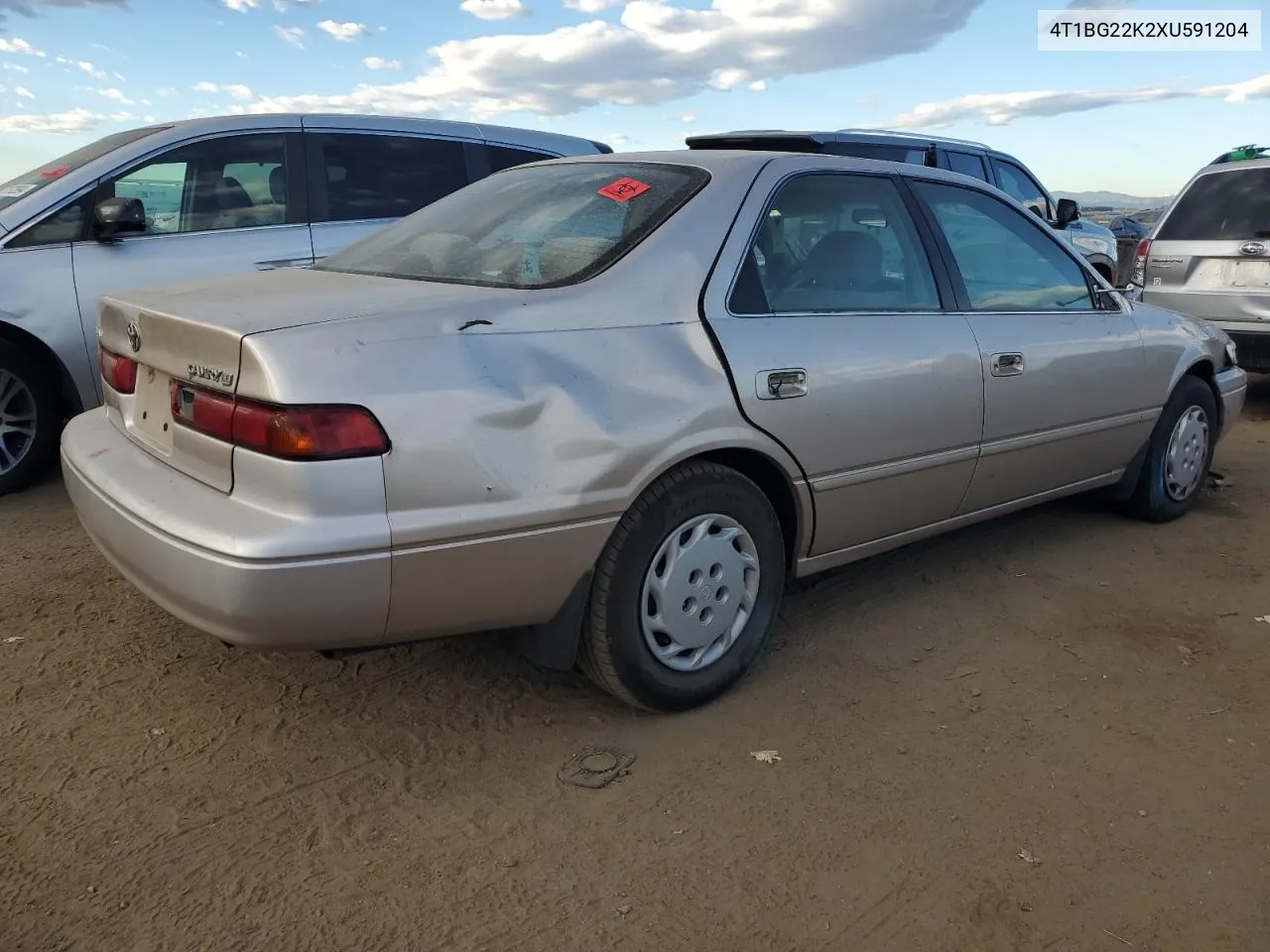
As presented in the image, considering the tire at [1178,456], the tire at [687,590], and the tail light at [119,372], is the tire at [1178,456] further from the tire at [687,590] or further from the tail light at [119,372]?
the tail light at [119,372]

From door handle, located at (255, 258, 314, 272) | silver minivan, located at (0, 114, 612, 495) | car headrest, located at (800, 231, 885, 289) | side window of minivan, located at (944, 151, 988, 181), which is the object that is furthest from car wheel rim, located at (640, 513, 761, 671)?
side window of minivan, located at (944, 151, 988, 181)

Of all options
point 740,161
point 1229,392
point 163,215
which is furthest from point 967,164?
point 163,215

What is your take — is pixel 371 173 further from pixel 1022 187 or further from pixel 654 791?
pixel 1022 187

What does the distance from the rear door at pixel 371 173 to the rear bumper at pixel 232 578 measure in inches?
120

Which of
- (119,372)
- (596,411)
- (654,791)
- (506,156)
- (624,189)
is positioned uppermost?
(506,156)

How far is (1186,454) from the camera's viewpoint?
4750 millimetres

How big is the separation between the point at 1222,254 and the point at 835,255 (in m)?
5.32

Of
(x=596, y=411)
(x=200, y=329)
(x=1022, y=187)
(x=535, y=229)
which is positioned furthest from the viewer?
(x=1022, y=187)

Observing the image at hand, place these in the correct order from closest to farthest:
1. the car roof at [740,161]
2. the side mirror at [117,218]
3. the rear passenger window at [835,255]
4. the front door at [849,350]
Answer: the front door at [849,350], the rear passenger window at [835,255], the car roof at [740,161], the side mirror at [117,218]

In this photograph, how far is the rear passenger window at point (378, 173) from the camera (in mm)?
5445

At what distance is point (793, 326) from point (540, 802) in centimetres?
150

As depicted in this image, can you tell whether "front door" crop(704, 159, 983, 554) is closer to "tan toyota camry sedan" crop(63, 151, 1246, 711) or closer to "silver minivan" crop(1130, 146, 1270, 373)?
"tan toyota camry sedan" crop(63, 151, 1246, 711)

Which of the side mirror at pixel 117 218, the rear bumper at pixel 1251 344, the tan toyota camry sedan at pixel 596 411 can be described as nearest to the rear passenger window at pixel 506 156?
the side mirror at pixel 117 218

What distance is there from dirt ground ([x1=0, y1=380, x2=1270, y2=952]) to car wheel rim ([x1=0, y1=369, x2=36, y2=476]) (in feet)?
3.85
